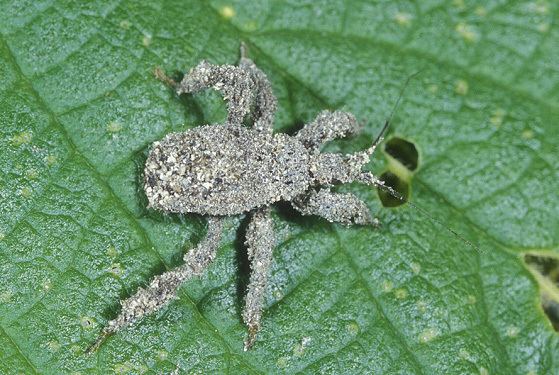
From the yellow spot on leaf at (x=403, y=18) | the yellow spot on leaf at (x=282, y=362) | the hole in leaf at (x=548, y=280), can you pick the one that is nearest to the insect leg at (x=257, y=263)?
the yellow spot on leaf at (x=282, y=362)

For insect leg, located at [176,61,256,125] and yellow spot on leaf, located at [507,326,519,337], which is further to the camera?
yellow spot on leaf, located at [507,326,519,337]

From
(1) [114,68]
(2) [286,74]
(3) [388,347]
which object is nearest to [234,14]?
(2) [286,74]

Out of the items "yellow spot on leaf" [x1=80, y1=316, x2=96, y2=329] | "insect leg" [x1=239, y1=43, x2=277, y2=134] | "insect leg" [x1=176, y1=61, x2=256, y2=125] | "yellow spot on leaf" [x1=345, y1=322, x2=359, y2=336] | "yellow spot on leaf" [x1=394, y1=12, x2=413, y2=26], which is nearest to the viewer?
"yellow spot on leaf" [x1=80, y1=316, x2=96, y2=329]

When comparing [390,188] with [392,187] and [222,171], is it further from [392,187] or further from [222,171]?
[222,171]

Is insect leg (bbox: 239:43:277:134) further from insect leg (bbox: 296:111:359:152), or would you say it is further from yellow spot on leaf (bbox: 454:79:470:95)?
yellow spot on leaf (bbox: 454:79:470:95)

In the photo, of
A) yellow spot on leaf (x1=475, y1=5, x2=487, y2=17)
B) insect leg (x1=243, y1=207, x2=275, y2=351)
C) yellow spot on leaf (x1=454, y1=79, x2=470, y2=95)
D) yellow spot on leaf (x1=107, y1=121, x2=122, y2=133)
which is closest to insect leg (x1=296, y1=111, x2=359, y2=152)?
insect leg (x1=243, y1=207, x2=275, y2=351)

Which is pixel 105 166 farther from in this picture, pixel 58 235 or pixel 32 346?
pixel 32 346
